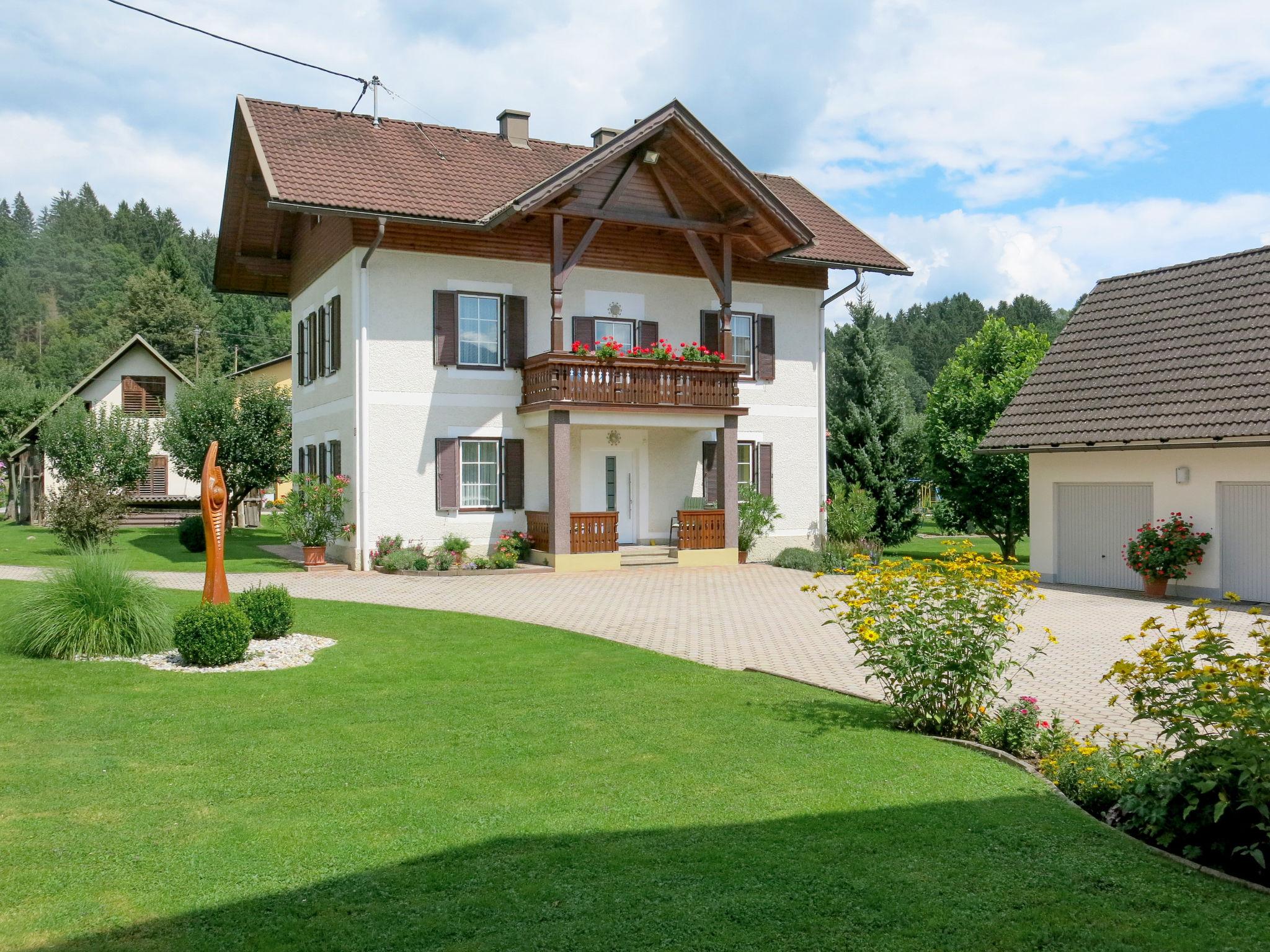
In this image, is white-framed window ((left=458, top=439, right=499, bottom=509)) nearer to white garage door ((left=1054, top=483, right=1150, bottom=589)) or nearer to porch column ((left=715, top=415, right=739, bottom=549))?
porch column ((left=715, top=415, right=739, bottom=549))

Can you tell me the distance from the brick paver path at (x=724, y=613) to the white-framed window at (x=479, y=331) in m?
4.83

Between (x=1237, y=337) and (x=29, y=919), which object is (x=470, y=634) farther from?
(x=1237, y=337)

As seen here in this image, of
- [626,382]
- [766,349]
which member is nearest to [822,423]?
[766,349]

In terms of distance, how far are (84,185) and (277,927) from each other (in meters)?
132

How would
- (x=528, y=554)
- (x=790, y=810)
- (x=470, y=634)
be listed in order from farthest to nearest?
(x=528, y=554), (x=470, y=634), (x=790, y=810)

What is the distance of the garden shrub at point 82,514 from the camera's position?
Result: 24.6m

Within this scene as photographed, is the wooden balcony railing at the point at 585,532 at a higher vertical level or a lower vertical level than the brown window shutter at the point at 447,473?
lower

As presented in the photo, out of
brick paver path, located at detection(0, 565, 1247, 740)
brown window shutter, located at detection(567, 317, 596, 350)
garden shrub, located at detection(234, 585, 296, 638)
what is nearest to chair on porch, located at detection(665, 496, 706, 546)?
brick paver path, located at detection(0, 565, 1247, 740)

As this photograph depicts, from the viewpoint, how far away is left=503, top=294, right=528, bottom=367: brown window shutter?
22.9m

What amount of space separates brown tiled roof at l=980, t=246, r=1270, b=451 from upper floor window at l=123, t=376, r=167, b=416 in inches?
1366

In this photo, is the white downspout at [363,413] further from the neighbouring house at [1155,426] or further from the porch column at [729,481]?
the neighbouring house at [1155,426]

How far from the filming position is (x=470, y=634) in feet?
44.2

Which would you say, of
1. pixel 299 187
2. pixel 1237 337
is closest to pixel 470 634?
pixel 299 187

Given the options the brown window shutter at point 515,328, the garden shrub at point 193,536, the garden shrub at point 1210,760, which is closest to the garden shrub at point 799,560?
the brown window shutter at point 515,328
